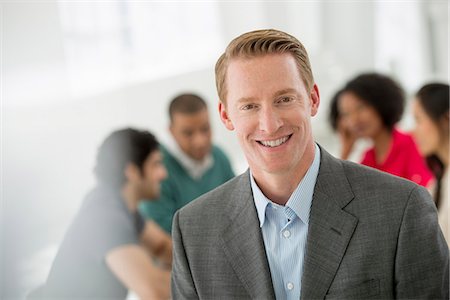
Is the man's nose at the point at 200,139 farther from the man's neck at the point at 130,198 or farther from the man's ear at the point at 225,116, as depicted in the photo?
the man's ear at the point at 225,116

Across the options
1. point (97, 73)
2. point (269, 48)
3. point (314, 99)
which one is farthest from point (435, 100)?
point (97, 73)

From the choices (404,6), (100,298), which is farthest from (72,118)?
(404,6)

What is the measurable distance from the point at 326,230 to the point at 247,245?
133 millimetres

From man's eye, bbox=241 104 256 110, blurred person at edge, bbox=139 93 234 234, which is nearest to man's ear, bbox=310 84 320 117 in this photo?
man's eye, bbox=241 104 256 110

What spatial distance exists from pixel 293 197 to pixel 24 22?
0.96 meters

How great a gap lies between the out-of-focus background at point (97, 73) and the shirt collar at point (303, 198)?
0.77 metres

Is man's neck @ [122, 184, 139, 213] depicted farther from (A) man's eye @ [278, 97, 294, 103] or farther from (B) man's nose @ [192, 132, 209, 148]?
(A) man's eye @ [278, 97, 294, 103]

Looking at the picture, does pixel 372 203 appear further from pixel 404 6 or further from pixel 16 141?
pixel 404 6

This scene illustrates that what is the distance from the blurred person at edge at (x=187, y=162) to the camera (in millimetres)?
1658

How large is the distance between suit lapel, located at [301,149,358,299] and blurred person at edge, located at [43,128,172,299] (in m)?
0.66

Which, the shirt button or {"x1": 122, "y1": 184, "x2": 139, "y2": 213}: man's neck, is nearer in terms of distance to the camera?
the shirt button

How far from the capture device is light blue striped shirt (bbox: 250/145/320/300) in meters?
0.99

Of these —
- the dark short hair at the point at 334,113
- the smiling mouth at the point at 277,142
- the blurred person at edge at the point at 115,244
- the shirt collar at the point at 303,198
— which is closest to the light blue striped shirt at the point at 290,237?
the shirt collar at the point at 303,198

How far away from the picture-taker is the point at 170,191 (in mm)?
1718
